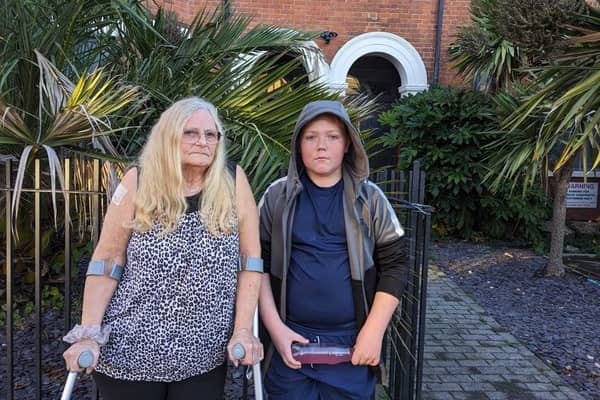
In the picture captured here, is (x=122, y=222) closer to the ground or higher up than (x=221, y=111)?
closer to the ground

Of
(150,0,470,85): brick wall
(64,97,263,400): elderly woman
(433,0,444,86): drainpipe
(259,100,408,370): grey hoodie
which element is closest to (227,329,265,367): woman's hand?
(64,97,263,400): elderly woman

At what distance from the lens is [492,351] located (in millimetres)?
4262

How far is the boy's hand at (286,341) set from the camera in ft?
6.10

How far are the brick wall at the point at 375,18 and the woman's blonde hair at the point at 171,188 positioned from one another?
7.90 m

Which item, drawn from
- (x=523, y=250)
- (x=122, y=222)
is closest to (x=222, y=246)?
(x=122, y=222)

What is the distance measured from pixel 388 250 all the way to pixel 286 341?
0.55m

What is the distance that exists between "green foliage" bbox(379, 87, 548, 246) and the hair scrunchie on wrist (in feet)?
22.6

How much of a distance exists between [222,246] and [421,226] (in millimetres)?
1390

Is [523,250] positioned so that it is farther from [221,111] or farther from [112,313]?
[112,313]

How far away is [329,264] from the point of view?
6.19ft

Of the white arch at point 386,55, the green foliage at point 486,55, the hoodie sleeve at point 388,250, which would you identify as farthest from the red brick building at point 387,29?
the hoodie sleeve at point 388,250

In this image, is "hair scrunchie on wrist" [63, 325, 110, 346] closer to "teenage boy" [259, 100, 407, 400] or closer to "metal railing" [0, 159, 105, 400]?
"teenage boy" [259, 100, 407, 400]

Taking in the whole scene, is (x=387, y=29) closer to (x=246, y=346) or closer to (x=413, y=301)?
(x=413, y=301)

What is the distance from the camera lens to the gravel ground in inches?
162
